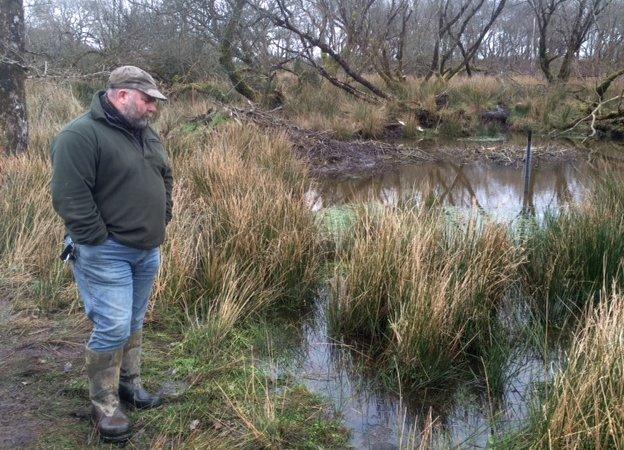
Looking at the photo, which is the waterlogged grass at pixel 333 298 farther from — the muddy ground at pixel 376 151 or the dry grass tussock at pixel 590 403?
the muddy ground at pixel 376 151

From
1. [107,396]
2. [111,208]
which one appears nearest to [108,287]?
[111,208]

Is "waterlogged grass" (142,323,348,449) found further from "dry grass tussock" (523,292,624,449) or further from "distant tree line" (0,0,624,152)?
"distant tree line" (0,0,624,152)

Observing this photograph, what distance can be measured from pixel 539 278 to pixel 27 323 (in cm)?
361

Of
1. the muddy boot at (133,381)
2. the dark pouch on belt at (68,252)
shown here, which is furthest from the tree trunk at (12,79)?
the dark pouch on belt at (68,252)

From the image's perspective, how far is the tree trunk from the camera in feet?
23.3

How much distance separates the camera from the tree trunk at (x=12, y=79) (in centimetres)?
711

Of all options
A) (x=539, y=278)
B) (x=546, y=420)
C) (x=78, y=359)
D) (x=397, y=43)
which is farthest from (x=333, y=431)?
(x=397, y=43)

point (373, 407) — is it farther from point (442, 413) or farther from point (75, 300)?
point (75, 300)

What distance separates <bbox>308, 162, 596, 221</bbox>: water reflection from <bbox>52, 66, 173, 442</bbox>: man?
4.91m

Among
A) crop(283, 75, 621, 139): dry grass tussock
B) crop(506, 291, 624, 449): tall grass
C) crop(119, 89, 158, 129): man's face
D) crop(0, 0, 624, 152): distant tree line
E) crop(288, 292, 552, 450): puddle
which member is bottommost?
crop(288, 292, 552, 450): puddle

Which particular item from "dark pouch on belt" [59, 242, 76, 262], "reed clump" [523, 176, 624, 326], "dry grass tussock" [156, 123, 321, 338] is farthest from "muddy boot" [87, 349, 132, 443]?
"reed clump" [523, 176, 624, 326]

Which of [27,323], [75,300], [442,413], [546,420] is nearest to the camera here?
[546,420]

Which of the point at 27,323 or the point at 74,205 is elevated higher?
the point at 74,205

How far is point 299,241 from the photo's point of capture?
4.99 meters
